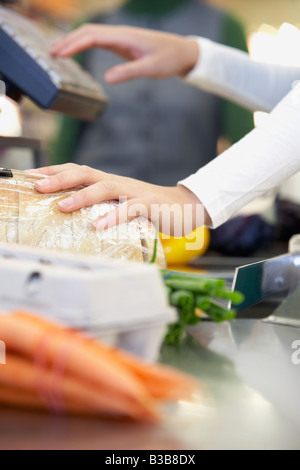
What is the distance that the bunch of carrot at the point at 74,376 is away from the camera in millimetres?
453

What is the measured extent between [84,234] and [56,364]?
0.47m

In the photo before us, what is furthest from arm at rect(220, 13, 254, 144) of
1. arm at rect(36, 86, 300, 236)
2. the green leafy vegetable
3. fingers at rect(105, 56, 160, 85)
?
the green leafy vegetable

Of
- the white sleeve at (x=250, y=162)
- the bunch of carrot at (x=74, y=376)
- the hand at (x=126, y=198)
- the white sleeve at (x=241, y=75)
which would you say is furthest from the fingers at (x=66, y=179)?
the white sleeve at (x=241, y=75)

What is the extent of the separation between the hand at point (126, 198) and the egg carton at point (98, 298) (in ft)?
1.18

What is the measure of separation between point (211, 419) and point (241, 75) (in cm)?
128

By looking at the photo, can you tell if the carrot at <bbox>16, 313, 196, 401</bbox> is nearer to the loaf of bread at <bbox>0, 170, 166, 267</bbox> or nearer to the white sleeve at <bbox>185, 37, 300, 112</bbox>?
the loaf of bread at <bbox>0, 170, 166, 267</bbox>

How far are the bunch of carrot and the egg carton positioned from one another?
0.02m

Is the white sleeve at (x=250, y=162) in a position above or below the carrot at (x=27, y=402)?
above

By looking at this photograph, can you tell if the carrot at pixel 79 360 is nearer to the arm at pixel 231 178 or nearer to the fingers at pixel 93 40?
the arm at pixel 231 178

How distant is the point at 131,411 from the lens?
47 cm

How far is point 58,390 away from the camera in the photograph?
47 cm

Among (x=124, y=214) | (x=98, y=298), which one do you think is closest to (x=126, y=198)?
(x=124, y=214)
